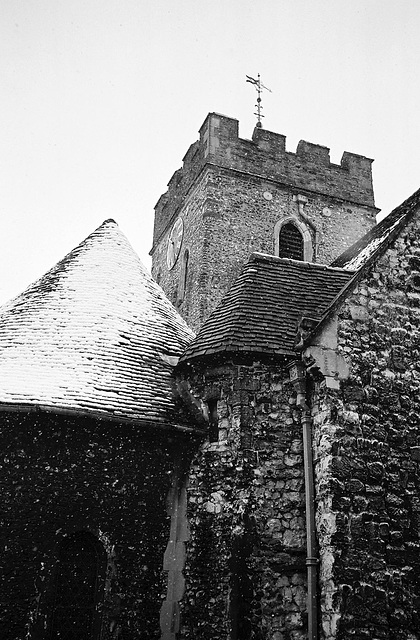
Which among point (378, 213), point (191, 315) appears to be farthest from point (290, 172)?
point (191, 315)

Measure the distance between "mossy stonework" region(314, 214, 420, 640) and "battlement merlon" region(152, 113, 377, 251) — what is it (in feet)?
29.1

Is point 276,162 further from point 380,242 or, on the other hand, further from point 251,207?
point 380,242

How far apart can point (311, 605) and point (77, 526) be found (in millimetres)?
2864

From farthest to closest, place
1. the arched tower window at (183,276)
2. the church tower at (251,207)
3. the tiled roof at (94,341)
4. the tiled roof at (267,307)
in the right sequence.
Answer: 1. the arched tower window at (183,276)
2. the church tower at (251,207)
3. the tiled roof at (267,307)
4. the tiled roof at (94,341)

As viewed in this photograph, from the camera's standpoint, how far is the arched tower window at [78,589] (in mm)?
7680

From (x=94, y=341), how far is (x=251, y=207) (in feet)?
28.2

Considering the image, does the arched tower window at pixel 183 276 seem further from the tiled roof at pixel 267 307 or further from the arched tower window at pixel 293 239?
the tiled roof at pixel 267 307

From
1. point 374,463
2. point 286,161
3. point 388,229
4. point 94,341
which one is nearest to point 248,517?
point 374,463

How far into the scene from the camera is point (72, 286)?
34.7 ft

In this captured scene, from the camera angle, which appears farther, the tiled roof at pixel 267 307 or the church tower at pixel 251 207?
the church tower at pixel 251 207

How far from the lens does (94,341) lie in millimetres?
9484

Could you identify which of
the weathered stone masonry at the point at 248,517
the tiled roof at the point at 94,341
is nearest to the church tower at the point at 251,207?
the tiled roof at the point at 94,341

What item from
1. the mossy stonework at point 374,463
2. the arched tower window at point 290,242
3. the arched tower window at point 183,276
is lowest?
the mossy stonework at point 374,463

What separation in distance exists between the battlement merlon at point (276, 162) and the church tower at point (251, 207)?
0.09ft
